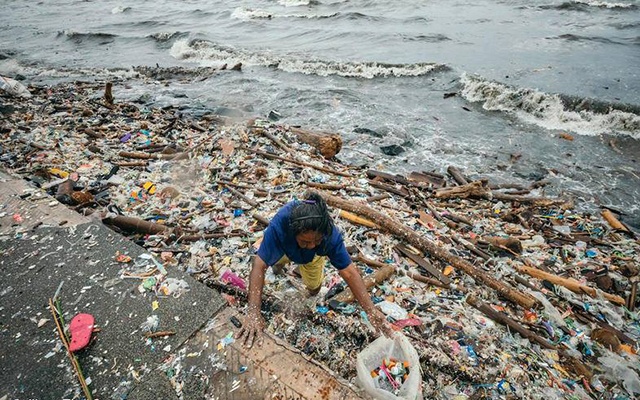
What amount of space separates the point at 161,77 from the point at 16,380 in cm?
1504

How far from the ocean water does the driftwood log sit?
3.46m

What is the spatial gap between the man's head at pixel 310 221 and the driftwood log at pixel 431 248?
261 cm

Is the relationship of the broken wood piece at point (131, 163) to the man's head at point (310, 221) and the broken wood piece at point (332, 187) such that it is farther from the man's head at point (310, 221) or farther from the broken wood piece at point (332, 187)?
the man's head at point (310, 221)

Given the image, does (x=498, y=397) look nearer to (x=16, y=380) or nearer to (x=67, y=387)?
(x=67, y=387)

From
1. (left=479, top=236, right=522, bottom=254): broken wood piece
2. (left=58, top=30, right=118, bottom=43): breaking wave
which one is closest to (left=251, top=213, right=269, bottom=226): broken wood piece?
(left=479, top=236, right=522, bottom=254): broken wood piece

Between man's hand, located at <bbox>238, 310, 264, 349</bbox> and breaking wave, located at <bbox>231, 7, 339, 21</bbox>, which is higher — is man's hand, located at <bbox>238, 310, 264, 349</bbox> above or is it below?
below

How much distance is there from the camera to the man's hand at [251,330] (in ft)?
9.67

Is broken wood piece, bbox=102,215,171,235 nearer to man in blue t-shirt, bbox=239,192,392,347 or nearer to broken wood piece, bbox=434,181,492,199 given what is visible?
man in blue t-shirt, bbox=239,192,392,347

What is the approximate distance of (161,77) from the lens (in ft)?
49.1

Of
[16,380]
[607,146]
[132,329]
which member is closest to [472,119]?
[607,146]

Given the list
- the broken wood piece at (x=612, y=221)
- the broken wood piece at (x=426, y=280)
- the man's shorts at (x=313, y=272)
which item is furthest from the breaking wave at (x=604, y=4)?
the man's shorts at (x=313, y=272)

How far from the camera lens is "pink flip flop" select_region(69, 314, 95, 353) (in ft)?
9.33

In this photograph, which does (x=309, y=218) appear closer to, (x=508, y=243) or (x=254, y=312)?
(x=254, y=312)

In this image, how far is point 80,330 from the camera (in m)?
2.97
